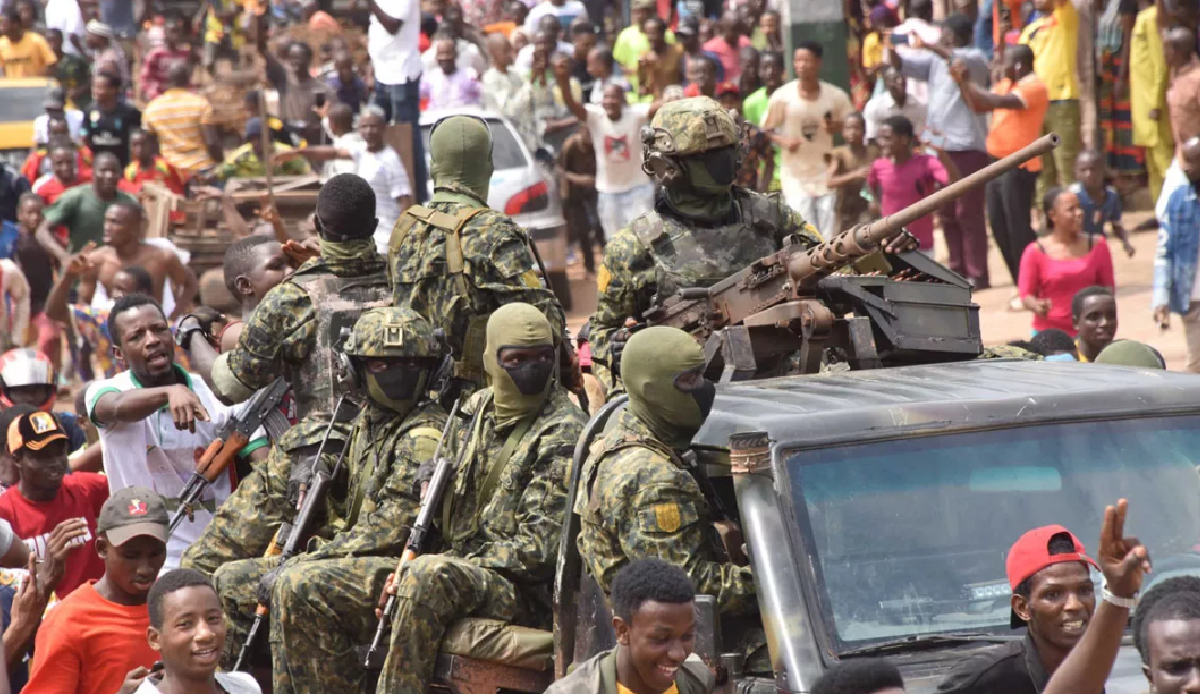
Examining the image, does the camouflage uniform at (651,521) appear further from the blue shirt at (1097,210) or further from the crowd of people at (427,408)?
the blue shirt at (1097,210)

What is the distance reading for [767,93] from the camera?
60.4ft

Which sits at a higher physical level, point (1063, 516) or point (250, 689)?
point (1063, 516)

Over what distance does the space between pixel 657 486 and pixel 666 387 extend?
0.36 m

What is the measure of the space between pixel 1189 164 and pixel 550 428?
685 centimetres

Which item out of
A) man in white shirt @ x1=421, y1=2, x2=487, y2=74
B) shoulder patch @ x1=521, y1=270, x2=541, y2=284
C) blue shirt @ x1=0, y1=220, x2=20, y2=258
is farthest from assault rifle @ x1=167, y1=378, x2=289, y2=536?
man in white shirt @ x1=421, y1=2, x2=487, y2=74

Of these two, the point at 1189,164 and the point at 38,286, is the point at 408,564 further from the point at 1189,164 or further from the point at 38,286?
the point at 38,286

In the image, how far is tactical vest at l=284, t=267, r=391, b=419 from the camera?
7.95 meters

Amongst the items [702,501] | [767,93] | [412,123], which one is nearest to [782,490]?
[702,501]

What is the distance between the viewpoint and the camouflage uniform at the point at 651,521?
17.0 feet

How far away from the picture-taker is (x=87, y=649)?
20.0ft

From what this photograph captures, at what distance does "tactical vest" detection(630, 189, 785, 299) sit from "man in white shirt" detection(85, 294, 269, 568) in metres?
1.98

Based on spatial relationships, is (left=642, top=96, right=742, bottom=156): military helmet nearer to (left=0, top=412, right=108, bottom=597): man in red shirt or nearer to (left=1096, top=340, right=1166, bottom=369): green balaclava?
(left=1096, top=340, right=1166, bottom=369): green balaclava

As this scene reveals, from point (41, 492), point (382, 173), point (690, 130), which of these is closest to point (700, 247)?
point (690, 130)

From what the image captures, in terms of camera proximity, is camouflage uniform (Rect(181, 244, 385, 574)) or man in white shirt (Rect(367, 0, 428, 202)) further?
man in white shirt (Rect(367, 0, 428, 202))
